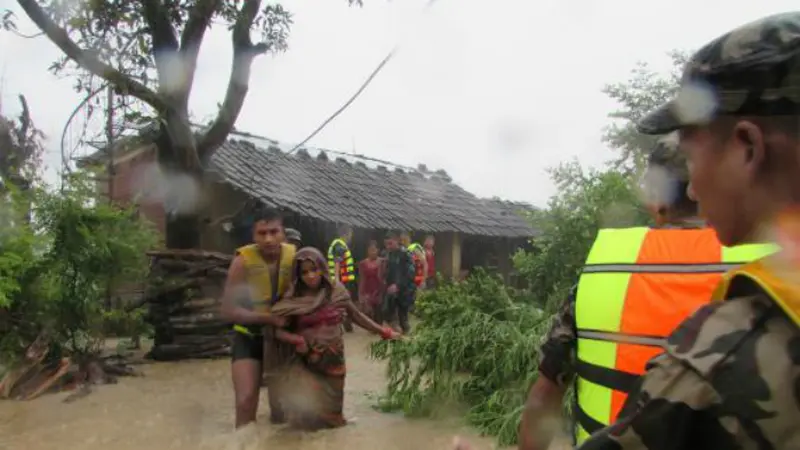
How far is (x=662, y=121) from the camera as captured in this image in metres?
1.12

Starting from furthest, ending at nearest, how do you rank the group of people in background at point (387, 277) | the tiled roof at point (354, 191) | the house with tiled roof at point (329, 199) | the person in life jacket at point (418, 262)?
1. the tiled roof at point (354, 191)
2. the house with tiled roof at point (329, 199)
3. the person in life jacket at point (418, 262)
4. the group of people in background at point (387, 277)

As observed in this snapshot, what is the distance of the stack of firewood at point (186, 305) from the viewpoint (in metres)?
9.17

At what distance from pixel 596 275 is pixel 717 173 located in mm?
968

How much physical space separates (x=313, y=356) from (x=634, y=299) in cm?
421

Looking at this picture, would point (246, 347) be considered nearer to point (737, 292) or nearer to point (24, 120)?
point (737, 292)

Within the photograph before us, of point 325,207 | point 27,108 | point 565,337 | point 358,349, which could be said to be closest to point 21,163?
point 27,108

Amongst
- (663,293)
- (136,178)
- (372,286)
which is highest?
(136,178)

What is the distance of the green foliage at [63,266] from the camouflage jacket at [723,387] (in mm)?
7519

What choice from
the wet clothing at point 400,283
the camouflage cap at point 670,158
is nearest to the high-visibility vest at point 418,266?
the wet clothing at point 400,283

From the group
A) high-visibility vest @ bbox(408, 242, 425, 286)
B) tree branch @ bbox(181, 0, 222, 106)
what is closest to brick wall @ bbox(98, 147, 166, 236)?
high-visibility vest @ bbox(408, 242, 425, 286)

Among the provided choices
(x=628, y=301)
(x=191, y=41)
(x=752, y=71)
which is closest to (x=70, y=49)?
(x=191, y=41)

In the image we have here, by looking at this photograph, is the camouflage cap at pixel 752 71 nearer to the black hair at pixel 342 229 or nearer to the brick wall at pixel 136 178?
the black hair at pixel 342 229

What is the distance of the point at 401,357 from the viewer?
628 cm

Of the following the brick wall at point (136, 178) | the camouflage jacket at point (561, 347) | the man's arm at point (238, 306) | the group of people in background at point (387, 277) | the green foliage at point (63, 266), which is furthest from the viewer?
the brick wall at point (136, 178)
